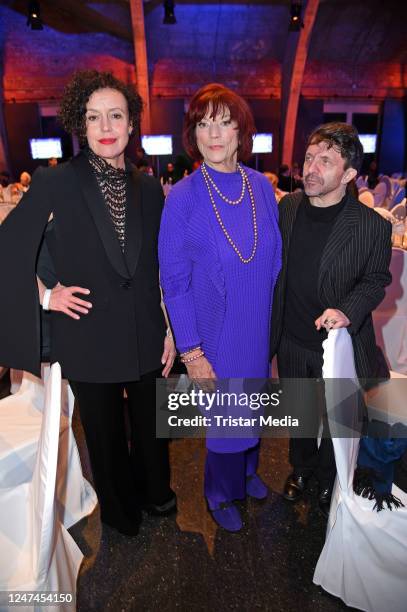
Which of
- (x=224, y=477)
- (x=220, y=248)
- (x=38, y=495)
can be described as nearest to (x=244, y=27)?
(x=220, y=248)

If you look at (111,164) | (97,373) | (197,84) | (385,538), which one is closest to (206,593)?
(385,538)

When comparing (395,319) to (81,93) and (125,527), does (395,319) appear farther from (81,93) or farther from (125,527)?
(81,93)

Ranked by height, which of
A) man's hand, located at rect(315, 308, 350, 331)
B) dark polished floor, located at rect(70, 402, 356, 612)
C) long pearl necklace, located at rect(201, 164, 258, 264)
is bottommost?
dark polished floor, located at rect(70, 402, 356, 612)

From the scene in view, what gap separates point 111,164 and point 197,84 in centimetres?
1472

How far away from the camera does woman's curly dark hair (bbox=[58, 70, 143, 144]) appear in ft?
4.92

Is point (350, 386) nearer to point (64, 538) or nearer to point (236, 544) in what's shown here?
point (236, 544)

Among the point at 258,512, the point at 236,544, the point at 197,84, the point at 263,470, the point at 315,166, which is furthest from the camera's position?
the point at 197,84

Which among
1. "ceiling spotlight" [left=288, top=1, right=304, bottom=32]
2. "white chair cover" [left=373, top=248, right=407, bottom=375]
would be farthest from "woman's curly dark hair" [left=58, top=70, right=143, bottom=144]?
"ceiling spotlight" [left=288, top=1, right=304, bottom=32]

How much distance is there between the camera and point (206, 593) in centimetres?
174

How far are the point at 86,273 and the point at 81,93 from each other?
601 millimetres

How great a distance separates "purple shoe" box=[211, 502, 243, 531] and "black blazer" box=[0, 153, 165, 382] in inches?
33.4

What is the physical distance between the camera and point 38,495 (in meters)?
1.26

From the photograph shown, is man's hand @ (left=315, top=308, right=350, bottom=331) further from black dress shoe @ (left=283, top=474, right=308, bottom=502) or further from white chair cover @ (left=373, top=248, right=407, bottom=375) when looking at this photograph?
white chair cover @ (left=373, top=248, right=407, bottom=375)

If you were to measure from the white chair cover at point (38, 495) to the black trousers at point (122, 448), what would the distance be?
0.14 m
